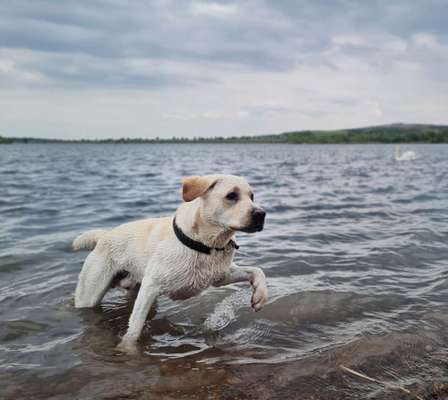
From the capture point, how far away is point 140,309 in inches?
205

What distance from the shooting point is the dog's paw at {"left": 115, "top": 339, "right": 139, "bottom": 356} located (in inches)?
Answer: 204

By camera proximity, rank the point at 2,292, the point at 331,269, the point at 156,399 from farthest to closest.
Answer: the point at 331,269 → the point at 2,292 → the point at 156,399

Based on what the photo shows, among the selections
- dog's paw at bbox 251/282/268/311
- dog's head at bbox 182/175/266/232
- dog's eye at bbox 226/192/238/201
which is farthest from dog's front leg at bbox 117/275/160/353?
dog's eye at bbox 226/192/238/201

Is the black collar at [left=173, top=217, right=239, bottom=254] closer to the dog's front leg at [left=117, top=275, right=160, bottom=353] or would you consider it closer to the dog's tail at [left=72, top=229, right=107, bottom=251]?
the dog's front leg at [left=117, top=275, right=160, bottom=353]

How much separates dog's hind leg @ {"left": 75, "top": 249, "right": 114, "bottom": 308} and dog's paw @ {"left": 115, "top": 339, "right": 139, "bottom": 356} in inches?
40.0

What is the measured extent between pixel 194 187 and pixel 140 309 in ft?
4.85

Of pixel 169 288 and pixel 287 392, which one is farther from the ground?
pixel 169 288

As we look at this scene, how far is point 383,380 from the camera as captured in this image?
4305 millimetres

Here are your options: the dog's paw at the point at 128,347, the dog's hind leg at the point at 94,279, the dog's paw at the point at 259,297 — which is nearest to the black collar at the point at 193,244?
the dog's paw at the point at 259,297

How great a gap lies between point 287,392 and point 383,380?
0.89 m

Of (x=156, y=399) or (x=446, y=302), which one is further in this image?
(x=446, y=302)

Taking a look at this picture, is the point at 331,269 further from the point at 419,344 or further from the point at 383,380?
the point at 383,380

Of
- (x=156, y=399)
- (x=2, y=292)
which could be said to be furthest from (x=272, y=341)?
(x=2, y=292)

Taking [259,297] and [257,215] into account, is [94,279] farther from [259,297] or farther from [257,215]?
[257,215]
